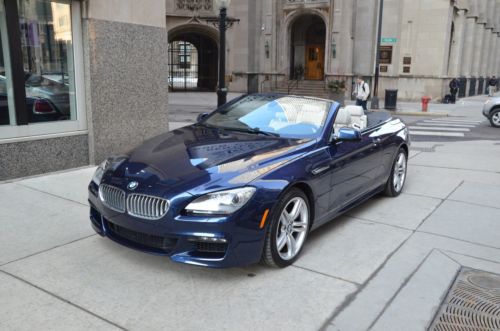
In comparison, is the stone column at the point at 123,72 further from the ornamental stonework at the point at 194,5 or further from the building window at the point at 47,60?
the ornamental stonework at the point at 194,5


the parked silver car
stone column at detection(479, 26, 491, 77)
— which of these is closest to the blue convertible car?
the parked silver car

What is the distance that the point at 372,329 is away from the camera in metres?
3.26

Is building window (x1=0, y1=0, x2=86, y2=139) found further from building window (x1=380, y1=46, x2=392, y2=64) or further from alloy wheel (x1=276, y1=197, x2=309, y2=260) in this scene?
building window (x1=380, y1=46, x2=392, y2=64)

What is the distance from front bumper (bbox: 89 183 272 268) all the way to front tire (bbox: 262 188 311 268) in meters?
0.14

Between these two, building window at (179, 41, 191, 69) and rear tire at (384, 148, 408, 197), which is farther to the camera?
building window at (179, 41, 191, 69)

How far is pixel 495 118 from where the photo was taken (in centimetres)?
1691

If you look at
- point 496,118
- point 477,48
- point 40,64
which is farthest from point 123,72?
point 477,48

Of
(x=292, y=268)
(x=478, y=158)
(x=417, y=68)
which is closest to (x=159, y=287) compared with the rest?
(x=292, y=268)

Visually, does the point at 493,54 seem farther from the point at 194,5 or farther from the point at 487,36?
the point at 194,5

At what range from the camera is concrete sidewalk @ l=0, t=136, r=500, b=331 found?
10.9ft

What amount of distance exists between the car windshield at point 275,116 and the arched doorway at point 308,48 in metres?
30.6

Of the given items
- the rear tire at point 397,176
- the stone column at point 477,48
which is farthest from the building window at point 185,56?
the rear tire at point 397,176

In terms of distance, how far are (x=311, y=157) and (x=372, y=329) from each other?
5.68ft

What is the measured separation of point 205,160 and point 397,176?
368cm
